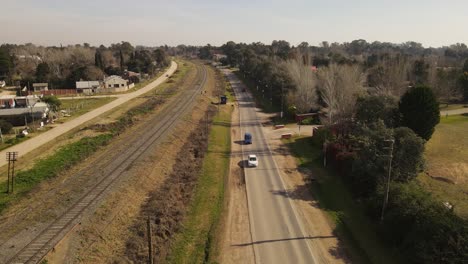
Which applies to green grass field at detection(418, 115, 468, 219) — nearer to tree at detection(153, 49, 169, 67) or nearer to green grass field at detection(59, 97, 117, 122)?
green grass field at detection(59, 97, 117, 122)

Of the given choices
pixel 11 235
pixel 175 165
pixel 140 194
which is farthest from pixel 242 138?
pixel 11 235

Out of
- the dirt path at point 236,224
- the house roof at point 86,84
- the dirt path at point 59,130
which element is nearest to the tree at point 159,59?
the house roof at point 86,84

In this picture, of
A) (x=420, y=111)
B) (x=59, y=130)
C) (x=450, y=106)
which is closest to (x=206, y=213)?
(x=420, y=111)

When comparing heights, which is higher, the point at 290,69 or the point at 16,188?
the point at 290,69

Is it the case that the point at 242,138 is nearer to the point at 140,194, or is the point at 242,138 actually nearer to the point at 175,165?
the point at 175,165

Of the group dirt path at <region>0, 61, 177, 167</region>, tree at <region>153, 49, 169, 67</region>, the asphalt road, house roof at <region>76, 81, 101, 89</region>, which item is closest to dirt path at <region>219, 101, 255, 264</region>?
the asphalt road
